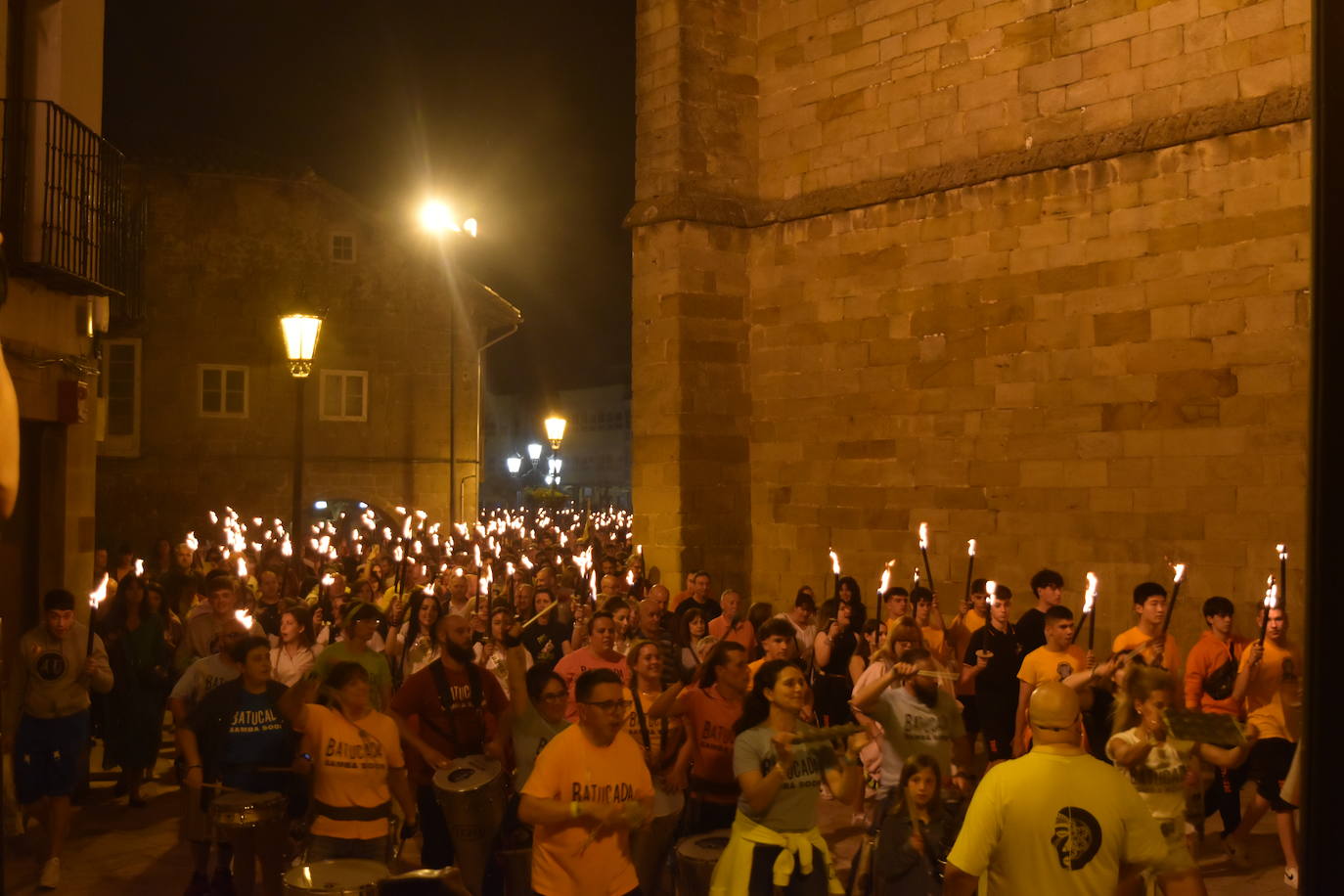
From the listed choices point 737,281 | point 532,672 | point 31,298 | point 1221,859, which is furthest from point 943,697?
point 737,281

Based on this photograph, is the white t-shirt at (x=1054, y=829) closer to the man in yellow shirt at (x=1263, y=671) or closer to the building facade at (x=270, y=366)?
the man in yellow shirt at (x=1263, y=671)

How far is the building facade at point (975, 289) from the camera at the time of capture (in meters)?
11.9

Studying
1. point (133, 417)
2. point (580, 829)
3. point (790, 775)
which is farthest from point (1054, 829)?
point (133, 417)

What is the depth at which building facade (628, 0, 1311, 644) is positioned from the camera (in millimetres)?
11945

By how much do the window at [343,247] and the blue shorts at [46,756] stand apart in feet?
77.8

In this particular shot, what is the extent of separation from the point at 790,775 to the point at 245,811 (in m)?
2.77

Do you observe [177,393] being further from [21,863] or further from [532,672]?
[532,672]

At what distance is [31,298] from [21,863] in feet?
14.0

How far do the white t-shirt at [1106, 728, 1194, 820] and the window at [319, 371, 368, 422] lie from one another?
88.0ft

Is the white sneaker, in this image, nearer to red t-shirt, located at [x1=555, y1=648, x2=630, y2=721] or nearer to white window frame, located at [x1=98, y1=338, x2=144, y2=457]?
red t-shirt, located at [x1=555, y1=648, x2=630, y2=721]

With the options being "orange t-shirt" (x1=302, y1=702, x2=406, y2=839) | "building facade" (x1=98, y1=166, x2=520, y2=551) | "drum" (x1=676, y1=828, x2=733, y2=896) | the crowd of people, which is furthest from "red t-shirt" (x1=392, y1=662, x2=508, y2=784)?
"building facade" (x1=98, y1=166, x2=520, y2=551)

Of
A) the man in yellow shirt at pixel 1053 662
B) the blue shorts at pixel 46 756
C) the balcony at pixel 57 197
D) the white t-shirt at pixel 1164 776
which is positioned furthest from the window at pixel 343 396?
the white t-shirt at pixel 1164 776

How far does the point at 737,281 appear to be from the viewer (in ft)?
53.2

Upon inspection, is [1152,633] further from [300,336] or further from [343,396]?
[343,396]
